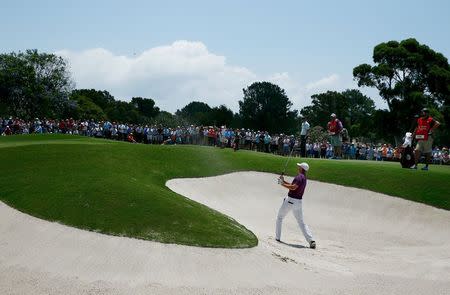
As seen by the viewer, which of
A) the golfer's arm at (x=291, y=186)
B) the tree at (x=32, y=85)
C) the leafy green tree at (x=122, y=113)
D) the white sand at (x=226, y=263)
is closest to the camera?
the white sand at (x=226, y=263)

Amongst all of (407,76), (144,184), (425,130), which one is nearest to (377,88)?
(407,76)

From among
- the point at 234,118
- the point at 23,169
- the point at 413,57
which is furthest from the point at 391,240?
the point at 234,118

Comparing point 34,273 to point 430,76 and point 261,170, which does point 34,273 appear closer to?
point 261,170

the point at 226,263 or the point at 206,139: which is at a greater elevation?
the point at 206,139

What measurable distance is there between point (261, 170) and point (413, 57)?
48880mm

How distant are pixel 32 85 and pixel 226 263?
76626 mm

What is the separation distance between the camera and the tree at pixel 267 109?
416 ft

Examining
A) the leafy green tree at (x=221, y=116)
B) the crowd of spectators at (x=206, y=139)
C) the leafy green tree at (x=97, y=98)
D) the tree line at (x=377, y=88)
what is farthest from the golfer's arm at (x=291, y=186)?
the leafy green tree at (x=97, y=98)

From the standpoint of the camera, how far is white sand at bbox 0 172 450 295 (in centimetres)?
1297

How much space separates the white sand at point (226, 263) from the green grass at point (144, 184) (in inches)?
29.6

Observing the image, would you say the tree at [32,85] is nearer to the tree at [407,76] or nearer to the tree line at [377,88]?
the tree line at [377,88]

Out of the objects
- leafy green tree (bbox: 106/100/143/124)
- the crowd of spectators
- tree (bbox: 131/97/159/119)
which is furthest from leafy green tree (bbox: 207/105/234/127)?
the crowd of spectators

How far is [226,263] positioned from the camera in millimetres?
14516

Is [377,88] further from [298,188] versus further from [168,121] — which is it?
[298,188]
